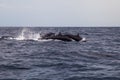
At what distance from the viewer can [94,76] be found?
20.4 m

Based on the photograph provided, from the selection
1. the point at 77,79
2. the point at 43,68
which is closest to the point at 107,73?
the point at 77,79

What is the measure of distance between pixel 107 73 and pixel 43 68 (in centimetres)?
511

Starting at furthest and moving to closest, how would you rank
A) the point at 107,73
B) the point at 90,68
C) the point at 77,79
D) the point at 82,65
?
the point at 82,65 < the point at 90,68 < the point at 107,73 < the point at 77,79

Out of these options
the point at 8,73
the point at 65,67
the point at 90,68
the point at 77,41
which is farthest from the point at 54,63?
the point at 77,41

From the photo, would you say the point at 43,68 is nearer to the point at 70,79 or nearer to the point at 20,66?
the point at 20,66

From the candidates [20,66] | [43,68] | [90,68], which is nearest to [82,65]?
[90,68]

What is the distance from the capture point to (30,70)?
2270cm

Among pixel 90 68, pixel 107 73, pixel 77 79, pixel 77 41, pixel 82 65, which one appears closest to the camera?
pixel 77 79

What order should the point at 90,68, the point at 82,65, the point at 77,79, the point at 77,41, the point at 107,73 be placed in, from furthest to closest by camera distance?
the point at 77,41, the point at 82,65, the point at 90,68, the point at 107,73, the point at 77,79

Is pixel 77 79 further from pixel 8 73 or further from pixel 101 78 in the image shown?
pixel 8 73

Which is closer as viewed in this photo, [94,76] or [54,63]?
[94,76]

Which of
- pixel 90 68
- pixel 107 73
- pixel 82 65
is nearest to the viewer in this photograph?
pixel 107 73

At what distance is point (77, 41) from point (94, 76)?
34.6 m

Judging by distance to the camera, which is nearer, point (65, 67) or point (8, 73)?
point (8, 73)
